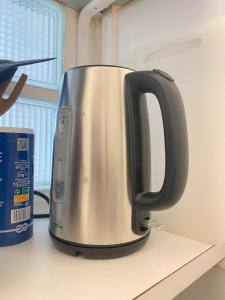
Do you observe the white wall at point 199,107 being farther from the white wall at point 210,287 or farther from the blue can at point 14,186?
the blue can at point 14,186

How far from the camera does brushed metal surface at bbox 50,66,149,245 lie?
40 cm

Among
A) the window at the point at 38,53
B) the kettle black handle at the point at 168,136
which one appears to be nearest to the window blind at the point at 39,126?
the window at the point at 38,53

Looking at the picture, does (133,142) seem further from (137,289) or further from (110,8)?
(110,8)

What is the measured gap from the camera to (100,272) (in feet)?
1.19

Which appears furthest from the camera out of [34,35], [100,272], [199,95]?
[34,35]

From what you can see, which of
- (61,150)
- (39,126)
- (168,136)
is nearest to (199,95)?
(168,136)

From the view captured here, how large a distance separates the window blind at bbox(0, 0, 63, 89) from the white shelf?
0.45 metres

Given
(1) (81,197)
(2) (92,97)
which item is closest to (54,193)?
(1) (81,197)

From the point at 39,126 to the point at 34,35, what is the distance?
0.25 m

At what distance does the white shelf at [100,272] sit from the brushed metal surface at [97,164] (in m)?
0.04

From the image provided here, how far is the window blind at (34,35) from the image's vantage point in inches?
25.6

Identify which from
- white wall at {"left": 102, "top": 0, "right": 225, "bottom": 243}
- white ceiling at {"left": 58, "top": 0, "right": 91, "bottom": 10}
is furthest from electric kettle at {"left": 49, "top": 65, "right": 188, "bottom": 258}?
white ceiling at {"left": 58, "top": 0, "right": 91, "bottom": 10}

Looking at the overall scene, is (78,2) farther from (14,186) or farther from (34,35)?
(14,186)

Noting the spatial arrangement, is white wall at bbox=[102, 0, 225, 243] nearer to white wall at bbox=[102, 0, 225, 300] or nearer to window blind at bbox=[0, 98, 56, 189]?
white wall at bbox=[102, 0, 225, 300]
